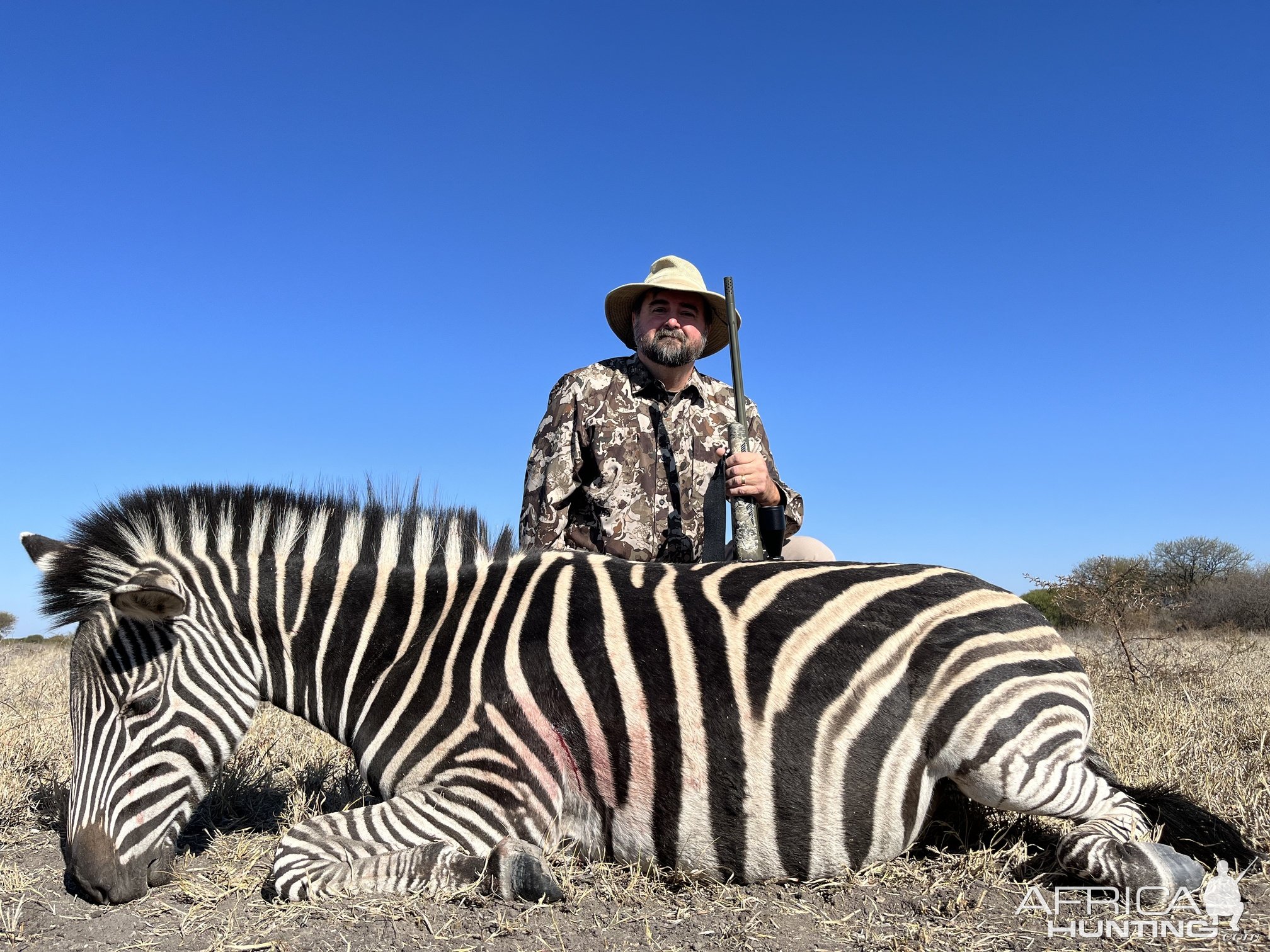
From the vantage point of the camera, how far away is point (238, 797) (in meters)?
3.98

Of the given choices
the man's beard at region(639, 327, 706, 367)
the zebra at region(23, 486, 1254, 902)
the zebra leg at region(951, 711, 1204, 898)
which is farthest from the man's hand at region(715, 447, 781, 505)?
the zebra leg at region(951, 711, 1204, 898)

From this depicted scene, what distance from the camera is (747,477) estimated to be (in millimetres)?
4379

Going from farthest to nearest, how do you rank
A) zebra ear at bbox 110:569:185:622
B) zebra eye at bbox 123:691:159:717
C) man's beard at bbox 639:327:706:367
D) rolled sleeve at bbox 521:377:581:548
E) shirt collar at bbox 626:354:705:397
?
shirt collar at bbox 626:354:705:397
man's beard at bbox 639:327:706:367
rolled sleeve at bbox 521:377:581:548
zebra eye at bbox 123:691:159:717
zebra ear at bbox 110:569:185:622

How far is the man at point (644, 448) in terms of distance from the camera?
16.5 feet

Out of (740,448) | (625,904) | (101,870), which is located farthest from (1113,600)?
(101,870)

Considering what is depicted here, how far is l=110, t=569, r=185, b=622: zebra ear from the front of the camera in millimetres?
2744

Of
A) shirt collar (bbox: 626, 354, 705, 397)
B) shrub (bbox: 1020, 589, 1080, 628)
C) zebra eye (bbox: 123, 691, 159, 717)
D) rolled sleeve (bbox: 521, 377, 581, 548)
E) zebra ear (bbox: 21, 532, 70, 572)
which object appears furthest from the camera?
shrub (bbox: 1020, 589, 1080, 628)

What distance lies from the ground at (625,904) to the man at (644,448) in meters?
1.96

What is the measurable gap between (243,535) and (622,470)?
2.36 m

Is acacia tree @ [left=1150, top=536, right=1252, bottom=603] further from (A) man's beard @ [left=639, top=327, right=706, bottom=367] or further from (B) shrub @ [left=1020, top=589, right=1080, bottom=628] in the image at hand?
(A) man's beard @ [left=639, top=327, right=706, bottom=367]

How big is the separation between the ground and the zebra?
97 mm

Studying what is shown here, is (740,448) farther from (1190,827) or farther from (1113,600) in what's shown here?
(1113,600)

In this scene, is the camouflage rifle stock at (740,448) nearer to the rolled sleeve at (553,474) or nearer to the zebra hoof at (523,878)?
Result: the rolled sleeve at (553,474)

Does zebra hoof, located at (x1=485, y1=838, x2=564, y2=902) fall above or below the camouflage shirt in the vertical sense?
below
